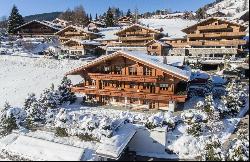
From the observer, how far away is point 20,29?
93562 mm

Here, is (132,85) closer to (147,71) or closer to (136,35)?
(147,71)

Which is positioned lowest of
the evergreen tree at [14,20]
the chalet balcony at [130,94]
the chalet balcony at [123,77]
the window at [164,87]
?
the chalet balcony at [130,94]

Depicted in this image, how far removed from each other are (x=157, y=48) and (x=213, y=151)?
41514 mm

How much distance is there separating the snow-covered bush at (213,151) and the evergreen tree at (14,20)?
76.9 meters

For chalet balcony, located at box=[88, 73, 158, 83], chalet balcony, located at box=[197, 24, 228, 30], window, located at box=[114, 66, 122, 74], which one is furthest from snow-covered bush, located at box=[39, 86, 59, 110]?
chalet balcony, located at box=[197, 24, 228, 30]

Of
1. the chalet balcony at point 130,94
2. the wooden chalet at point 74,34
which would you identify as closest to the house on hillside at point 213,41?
the chalet balcony at point 130,94

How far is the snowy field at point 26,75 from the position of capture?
4872 cm

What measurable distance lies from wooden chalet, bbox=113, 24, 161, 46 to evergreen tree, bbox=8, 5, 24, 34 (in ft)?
115

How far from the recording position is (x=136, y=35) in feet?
247

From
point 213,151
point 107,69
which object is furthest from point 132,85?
point 213,151

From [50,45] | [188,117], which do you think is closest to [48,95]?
[188,117]

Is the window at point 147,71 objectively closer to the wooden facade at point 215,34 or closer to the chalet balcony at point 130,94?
the chalet balcony at point 130,94

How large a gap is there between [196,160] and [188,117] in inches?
231

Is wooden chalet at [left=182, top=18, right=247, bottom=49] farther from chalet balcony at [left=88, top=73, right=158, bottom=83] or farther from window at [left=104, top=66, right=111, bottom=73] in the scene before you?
chalet balcony at [left=88, top=73, right=158, bottom=83]
